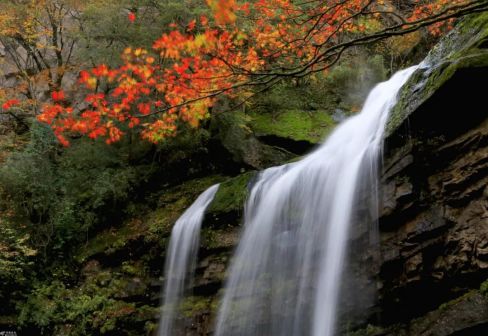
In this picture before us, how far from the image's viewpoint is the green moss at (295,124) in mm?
12484

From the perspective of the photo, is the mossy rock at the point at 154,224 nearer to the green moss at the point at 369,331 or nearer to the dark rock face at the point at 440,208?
the green moss at the point at 369,331

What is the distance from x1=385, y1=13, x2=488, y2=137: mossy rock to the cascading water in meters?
0.57

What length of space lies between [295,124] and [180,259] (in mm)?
5983

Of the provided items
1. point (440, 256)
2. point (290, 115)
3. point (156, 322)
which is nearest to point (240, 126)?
point (290, 115)

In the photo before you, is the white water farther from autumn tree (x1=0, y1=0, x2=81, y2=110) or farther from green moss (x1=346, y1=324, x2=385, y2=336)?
autumn tree (x1=0, y1=0, x2=81, y2=110)

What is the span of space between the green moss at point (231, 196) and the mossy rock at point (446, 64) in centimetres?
346

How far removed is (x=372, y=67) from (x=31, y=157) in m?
11.3

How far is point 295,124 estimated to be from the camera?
13.2 meters

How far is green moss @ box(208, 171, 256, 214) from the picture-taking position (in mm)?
9016

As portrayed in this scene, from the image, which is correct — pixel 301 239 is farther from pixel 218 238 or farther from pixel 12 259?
pixel 12 259

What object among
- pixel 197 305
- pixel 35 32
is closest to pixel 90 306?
pixel 197 305

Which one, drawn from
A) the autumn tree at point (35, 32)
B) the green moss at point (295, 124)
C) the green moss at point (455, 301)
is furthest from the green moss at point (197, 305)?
the autumn tree at point (35, 32)

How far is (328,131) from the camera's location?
12.7m

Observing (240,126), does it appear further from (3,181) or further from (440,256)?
(440,256)
